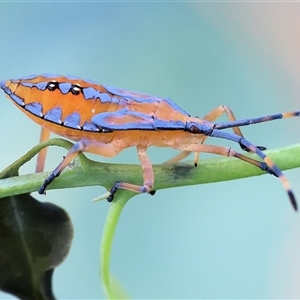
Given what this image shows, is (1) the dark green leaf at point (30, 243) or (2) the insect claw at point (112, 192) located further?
(1) the dark green leaf at point (30, 243)

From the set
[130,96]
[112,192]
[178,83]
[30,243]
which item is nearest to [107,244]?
[112,192]

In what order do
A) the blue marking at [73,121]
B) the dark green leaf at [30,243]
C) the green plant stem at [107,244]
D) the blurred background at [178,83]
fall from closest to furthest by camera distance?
the green plant stem at [107,244] < the dark green leaf at [30,243] < the blue marking at [73,121] < the blurred background at [178,83]

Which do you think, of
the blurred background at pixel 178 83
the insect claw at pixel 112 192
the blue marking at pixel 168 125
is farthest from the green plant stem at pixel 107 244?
the blurred background at pixel 178 83

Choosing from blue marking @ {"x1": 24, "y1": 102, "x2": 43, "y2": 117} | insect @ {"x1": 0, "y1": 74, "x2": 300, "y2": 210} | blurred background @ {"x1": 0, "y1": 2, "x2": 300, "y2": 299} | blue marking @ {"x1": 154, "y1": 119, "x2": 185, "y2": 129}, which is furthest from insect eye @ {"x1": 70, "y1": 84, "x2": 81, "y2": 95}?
blurred background @ {"x1": 0, "y1": 2, "x2": 300, "y2": 299}

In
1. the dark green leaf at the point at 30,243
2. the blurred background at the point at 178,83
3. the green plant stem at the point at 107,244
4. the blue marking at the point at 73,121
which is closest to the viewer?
the green plant stem at the point at 107,244

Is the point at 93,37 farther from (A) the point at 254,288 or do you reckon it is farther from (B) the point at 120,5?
(A) the point at 254,288

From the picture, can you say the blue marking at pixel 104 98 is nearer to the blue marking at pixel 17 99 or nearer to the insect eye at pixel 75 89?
the insect eye at pixel 75 89

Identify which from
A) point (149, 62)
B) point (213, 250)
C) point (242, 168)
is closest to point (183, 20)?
point (149, 62)

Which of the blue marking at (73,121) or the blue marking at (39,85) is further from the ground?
the blue marking at (39,85)
